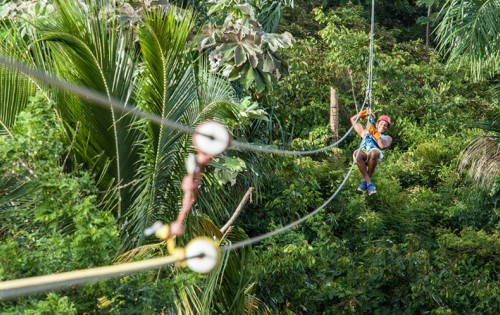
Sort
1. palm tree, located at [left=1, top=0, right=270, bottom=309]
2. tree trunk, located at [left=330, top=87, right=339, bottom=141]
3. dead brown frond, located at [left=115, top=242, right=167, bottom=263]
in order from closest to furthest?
dead brown frond, located at [left=115, top=242, right=167, bottom=263] → palm tree, located at [left=1, top=0, right=270, bottom=309] → tree trunk, located at [left=330, top=87, right=339, bottom=141]

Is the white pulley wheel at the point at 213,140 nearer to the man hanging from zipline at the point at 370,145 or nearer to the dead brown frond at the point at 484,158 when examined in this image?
the man hanging from zipline at the point at 370,145

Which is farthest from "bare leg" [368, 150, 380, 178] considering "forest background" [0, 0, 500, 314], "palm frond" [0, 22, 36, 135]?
"palm frond" [0, 22, 36, 135]

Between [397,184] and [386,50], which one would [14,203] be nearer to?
[397,184]

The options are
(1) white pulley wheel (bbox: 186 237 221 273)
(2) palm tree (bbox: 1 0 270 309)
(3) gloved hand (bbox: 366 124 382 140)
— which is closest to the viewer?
(1) white pulley wheel (bbox: 186 237 221 273)

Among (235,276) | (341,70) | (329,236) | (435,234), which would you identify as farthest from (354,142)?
(235,276)

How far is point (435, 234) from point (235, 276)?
6.80 m

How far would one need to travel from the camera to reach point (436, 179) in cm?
1526

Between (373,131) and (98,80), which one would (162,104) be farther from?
(373,131)

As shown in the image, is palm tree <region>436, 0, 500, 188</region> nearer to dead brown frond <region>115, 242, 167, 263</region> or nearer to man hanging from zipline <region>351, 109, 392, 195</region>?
man hanging from zipline <region>351, 109, 392, 195</region>

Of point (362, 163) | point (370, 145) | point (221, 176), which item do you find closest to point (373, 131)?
point (370, 145)

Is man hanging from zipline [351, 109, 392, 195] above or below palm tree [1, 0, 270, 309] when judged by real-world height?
below

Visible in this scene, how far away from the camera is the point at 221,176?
24.7ft

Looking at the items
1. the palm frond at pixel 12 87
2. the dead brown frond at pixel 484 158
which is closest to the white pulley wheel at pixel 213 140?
the palm frond at pixel 12 87

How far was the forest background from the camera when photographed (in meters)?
5.94
